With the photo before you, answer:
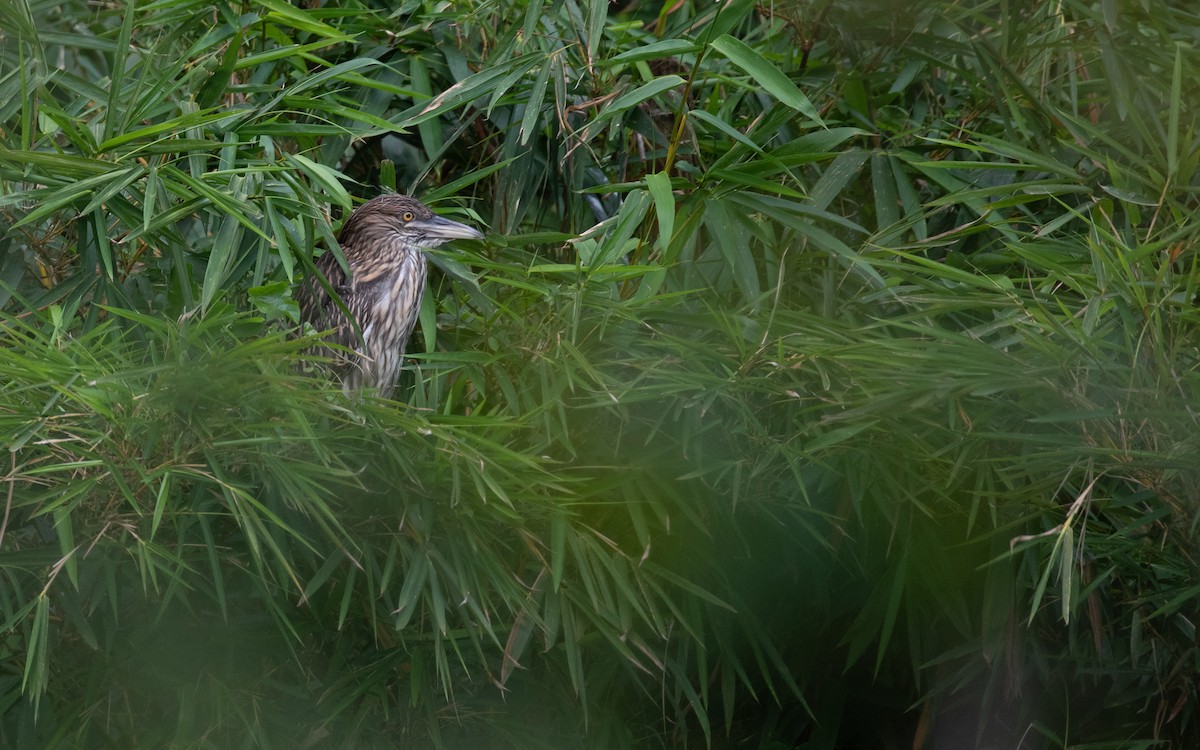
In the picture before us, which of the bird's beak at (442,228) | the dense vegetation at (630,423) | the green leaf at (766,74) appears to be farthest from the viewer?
the bird's beak at (442,228)

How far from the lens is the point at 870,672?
2.27 meters

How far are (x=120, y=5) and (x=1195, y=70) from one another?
6.90 feet

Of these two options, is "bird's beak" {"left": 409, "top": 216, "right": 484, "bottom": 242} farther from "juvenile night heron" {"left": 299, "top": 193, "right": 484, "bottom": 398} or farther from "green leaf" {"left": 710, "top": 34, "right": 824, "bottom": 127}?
"green leaf" {"left": 710, "top": 34, "right": 824, "bottom": 127}

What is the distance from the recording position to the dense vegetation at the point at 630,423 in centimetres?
181

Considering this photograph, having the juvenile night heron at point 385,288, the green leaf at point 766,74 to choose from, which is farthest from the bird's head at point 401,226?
the green leaf at point 766,74

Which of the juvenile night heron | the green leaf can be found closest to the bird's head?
the juvenile night heron

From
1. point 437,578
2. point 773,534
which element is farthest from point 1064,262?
point 437,578

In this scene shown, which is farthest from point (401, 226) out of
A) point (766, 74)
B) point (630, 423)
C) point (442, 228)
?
point (766, 74)

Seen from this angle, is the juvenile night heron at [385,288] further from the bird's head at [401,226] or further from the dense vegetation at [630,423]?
the dense vegetation at [630,423]

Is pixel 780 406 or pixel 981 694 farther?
pixel 981 694

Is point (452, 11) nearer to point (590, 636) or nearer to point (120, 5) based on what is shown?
point (120, 5)

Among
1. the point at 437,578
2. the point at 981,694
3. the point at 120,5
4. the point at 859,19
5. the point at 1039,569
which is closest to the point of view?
the point at 437,578

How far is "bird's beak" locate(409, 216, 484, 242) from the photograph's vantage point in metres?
2.45

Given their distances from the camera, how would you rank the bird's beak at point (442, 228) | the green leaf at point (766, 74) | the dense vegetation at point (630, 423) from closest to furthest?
the dense vegetation at point (630, 423), the green leaf at point (766, 74), the bird's beak at point (442, 228)
